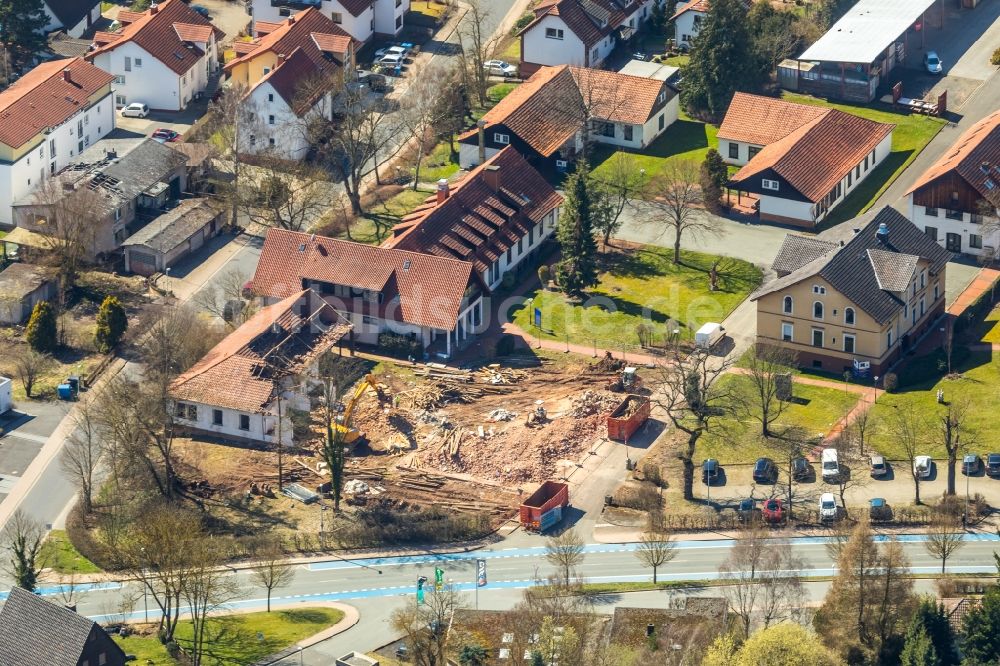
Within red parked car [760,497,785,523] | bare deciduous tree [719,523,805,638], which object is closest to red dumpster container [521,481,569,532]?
bare deciduous tree [719,523,805,638]

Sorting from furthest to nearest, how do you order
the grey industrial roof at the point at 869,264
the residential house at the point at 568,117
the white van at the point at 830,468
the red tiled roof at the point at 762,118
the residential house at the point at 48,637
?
the residential house at the point at 568,117, the red tiled roof at the point at 762,118, the grey industrial roof at the point at 869,264, the white van at the point at 830,468, the residential house at the point at 48,637

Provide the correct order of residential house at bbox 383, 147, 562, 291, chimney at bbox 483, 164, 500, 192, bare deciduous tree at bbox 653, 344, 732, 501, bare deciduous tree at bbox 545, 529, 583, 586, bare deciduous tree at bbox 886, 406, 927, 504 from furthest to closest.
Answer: chimney at bbox 483, 164, 500, 192 → residential house at bbox 383, 147, 562, 291 → bare deciduous tree at bbox 653, 344, 732, 501 → bare deciduous tree at bbox 886, 406, 927, 504 → bare deciduous tree at bbox 545, 529, 583, 586

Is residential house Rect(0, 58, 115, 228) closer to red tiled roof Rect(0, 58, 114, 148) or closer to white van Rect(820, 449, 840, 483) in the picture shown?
red tiled roof Rect(0, 58, 114, 148)

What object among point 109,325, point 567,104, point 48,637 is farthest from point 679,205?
point 48,637

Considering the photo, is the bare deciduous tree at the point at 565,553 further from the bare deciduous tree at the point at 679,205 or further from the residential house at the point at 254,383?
the bare deciduous tree at the point at 679,205

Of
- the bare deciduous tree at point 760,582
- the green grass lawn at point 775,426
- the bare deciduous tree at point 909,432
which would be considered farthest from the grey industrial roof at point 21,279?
the bare deciduous tree at point 909,432

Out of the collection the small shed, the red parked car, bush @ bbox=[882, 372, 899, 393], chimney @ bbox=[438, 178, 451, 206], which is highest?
chimney @ bbox=[438, 178, 451, 206]
